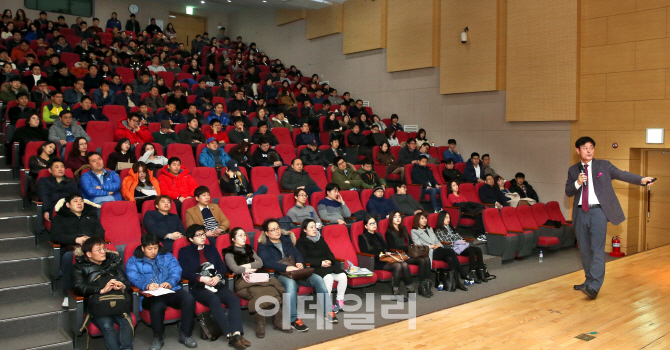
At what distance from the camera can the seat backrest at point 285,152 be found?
6590 mm

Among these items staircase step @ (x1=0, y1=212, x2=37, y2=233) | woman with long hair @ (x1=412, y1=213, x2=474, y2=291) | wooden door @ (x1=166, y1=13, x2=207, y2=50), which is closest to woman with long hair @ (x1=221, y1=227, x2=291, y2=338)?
staircase step @ (x1=0, y1=212, x2=37, y2=233)

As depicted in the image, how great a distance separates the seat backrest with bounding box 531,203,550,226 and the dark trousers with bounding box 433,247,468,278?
7.58ft

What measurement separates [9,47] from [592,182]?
836cm

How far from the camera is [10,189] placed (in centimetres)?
457

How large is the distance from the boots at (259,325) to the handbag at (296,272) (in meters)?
0.43

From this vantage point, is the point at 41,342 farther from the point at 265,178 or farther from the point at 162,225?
the point at 265,178

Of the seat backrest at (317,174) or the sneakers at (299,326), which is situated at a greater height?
the seat backrest at (317,174)

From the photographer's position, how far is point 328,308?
3891mm

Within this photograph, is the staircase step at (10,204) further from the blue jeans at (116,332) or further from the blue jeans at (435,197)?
the blue jeans at (435,197)

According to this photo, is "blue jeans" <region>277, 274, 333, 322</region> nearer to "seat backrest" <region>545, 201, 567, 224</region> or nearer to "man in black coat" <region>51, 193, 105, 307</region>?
"man in black coat" <region>51, 193, 105, 307</region>

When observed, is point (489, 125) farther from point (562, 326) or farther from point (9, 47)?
point (9, 47)

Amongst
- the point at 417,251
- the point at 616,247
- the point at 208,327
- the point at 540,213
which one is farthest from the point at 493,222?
the point at 208,327

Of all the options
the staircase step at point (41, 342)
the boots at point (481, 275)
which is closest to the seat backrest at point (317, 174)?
the boots at point (481, 275)

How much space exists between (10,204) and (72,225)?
3.73 feet
